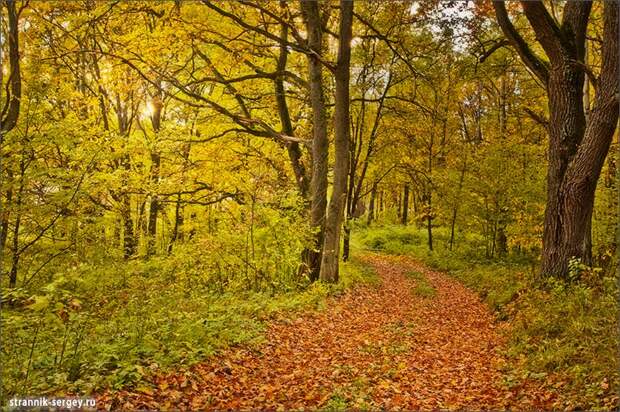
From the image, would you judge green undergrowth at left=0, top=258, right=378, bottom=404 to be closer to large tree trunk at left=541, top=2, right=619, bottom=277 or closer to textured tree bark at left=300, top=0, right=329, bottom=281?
textured tree bark at left=300, top=0, right=329, bottom=281

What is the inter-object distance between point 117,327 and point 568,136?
9880 mm

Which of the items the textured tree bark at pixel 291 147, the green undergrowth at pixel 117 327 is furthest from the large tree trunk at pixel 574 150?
the textured tree bark at pixel 291 147

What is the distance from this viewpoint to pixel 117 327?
6.52 meters

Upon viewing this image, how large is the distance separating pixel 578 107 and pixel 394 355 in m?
7.00

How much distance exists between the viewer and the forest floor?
5.51 meters

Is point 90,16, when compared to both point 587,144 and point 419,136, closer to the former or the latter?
point 587,144

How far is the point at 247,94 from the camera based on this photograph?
1546 cm

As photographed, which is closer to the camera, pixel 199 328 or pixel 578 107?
pixel 199 328

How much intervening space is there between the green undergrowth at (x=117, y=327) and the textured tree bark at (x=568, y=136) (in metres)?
5.52

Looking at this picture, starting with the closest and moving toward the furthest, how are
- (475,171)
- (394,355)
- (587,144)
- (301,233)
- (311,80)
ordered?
(394,355), (587,144), (301,233), (311,80), (475,171)

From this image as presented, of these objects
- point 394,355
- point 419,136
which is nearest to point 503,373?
point 394,355

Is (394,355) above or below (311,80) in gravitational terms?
below

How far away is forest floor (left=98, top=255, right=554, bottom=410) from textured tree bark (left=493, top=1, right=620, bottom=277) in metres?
2.47

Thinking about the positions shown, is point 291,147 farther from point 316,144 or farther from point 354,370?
point 354,370
